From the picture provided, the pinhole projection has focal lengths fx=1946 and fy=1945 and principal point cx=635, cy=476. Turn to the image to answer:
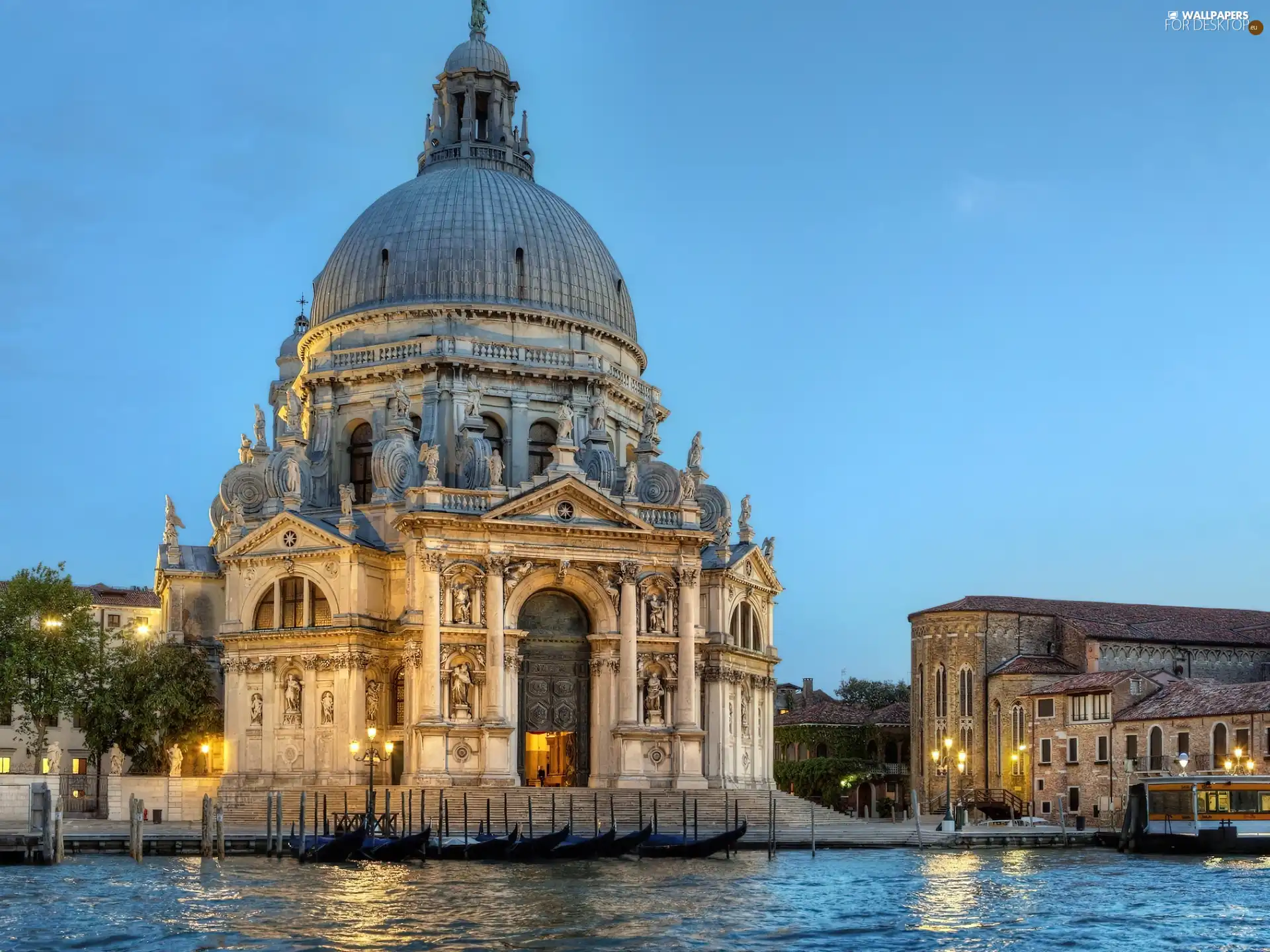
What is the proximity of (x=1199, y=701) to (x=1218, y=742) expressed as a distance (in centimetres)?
170

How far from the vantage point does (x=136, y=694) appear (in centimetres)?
5438

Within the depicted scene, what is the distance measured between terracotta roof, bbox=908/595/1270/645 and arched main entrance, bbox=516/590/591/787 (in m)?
20.7

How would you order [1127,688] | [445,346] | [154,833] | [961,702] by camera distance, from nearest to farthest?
[154,833] < [445,346] < [1127,688] < [961,702]

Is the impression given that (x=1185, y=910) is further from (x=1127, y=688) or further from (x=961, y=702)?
(x=961, y=702)

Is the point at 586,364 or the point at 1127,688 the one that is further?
the point at 1127,688

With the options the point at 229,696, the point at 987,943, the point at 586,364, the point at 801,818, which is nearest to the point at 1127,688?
the point at 801,818

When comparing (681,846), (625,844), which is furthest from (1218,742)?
(625,844)

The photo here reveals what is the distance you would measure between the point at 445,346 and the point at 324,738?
12.0 metres

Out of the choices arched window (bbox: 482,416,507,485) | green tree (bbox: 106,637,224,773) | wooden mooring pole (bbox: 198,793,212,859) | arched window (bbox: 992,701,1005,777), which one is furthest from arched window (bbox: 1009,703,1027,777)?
wooden mooring pole (bbox: 198,793,212,859)

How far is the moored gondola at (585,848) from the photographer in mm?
44531

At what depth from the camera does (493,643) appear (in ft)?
168

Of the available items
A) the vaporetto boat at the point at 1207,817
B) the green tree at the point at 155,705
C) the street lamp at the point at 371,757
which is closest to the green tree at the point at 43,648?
the green tree at the point at 155,705

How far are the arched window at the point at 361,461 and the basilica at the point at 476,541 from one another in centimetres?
8

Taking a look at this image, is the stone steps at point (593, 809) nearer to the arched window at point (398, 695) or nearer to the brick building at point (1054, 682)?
the arched window at point (398, 695)
